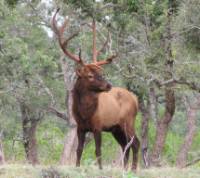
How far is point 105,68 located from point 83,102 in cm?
821

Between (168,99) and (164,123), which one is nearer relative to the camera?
(168,99)

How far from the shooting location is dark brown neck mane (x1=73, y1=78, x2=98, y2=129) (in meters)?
11.5

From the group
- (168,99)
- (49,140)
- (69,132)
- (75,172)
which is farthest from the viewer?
(49,140)

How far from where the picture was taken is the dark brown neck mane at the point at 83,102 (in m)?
11.5

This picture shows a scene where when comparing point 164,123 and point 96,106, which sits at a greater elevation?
point 96,106

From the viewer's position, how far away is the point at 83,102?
11500 mm

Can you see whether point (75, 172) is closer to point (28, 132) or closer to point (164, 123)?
point (164, 123)

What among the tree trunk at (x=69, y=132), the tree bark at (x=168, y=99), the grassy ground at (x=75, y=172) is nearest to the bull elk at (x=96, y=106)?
the grassy ground at (x=75, y=172)

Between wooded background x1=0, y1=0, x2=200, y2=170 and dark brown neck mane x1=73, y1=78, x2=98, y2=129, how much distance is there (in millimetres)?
1600

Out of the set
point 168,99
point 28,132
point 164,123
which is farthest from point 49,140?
point 168,99

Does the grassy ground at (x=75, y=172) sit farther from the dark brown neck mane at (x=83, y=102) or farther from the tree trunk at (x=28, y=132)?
the tree trunk at (x=28, y=132)

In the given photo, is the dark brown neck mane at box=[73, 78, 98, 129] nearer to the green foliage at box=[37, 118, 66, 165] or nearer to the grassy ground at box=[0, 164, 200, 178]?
the grassy ground at box=[0, 164, 200, 178]

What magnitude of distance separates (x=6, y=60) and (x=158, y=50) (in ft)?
26.3

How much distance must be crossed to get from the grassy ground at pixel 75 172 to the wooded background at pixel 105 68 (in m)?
0.81
